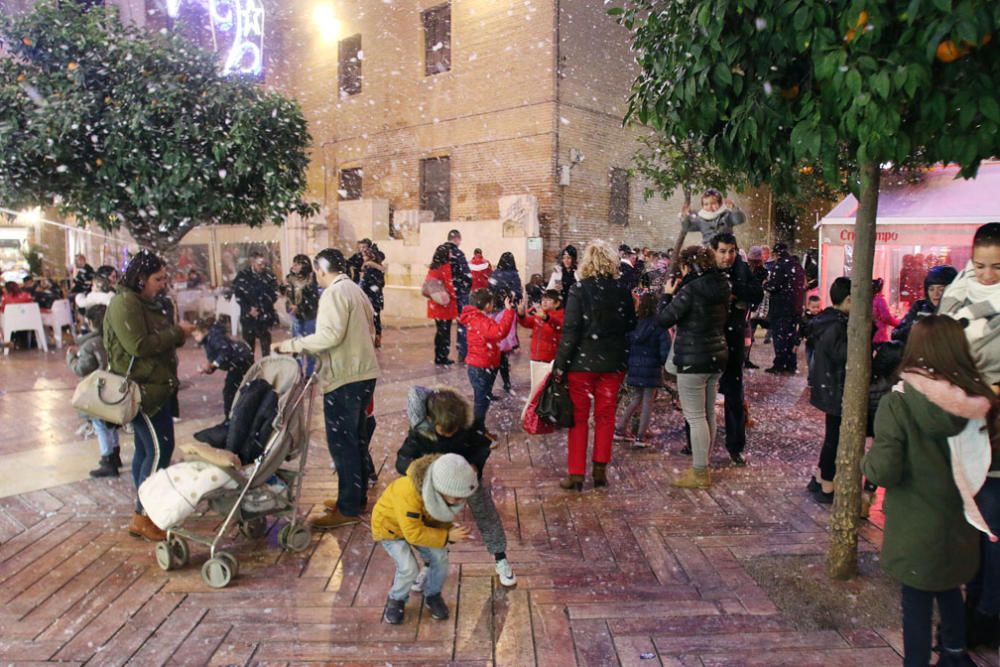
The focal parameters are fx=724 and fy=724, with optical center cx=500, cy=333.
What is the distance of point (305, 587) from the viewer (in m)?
3.64

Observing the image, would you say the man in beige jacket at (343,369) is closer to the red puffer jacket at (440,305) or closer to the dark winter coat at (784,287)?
the red puffer jacket at (440,305)

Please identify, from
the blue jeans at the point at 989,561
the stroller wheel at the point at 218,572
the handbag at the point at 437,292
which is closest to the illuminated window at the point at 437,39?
the handbag at the point at 437,292

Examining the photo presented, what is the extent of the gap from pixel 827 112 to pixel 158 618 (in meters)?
3.70

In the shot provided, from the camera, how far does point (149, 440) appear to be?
4.37 metres

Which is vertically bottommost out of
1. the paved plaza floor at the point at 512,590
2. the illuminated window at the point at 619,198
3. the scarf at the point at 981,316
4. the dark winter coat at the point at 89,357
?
the paved plaza floor at the point at 512,590

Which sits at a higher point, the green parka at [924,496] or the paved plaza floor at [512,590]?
the green parka at [924,496]

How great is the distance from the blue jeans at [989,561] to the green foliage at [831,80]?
128 cm

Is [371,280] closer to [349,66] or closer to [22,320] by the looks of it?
[22,320]

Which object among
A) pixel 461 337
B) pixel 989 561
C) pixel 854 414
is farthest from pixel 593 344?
pixel 461 337

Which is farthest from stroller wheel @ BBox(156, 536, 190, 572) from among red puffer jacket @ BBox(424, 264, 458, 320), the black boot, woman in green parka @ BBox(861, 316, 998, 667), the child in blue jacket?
red puffer jacket @ BBox(424, 264, 458, 320)

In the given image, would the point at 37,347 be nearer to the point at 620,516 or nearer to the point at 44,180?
the point at 44,180

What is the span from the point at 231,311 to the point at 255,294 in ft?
14.1

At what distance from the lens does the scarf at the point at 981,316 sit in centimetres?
297

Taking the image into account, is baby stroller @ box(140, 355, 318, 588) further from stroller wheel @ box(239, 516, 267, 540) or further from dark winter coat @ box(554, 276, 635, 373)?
dark winter coat @ box(554, 276, 635, 373)
